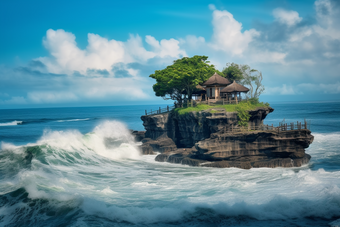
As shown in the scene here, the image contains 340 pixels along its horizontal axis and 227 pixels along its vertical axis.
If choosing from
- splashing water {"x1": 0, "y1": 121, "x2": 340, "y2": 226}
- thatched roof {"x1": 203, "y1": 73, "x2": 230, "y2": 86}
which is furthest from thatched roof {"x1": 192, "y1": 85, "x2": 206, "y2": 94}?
A: splashing water {"x1": 0, "y1": 121, "x2": 340, "y2": 226}

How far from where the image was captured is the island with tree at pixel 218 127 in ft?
101

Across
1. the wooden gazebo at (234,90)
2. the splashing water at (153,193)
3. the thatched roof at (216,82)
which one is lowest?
the splashing water at (153,193)

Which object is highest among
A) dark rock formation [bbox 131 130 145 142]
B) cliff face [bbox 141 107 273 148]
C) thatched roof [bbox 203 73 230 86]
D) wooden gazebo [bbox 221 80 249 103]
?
thatched roof [bbox 203 73 230 86]

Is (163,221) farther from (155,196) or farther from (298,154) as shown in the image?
(298,154)

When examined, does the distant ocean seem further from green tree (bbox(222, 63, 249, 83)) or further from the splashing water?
green tree (bbox(222, 63, 249, 83))

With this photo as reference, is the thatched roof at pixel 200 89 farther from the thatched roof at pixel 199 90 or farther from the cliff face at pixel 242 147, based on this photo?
the cliff face at pixel 242 147

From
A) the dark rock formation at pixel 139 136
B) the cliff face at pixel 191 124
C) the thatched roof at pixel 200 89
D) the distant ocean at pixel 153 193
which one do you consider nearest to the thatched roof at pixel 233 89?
the cliff face at pixel 191 124

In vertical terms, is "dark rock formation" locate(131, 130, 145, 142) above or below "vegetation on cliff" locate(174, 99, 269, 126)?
below

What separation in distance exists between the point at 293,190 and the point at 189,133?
66.3 ft

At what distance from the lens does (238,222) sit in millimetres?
17016

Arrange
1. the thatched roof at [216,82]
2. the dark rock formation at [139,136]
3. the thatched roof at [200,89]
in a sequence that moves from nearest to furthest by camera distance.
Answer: the thatched roof at [216,82]
the thatched roof at [200,89]
the dark rock formation at [139,136]

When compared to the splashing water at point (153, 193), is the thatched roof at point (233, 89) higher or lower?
higher

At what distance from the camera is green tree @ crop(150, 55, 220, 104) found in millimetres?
40094

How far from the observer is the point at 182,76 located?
39531 millimetres
